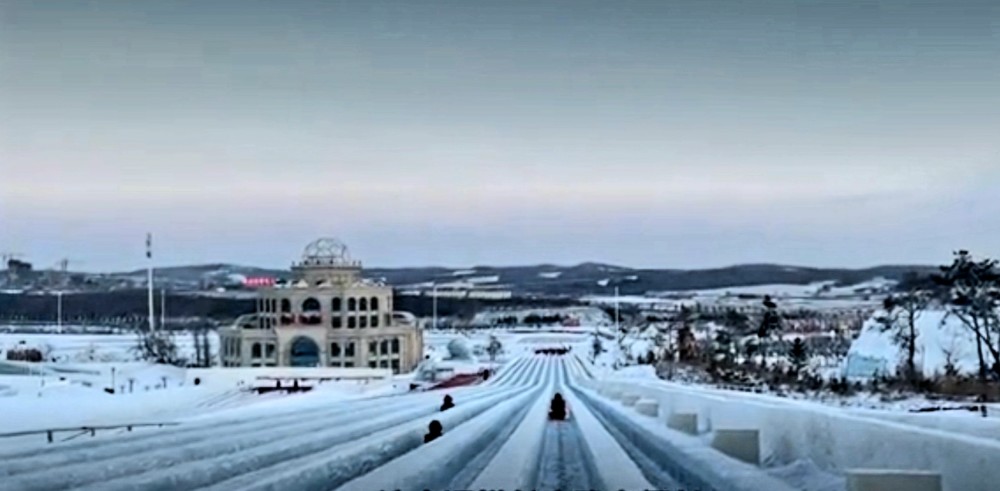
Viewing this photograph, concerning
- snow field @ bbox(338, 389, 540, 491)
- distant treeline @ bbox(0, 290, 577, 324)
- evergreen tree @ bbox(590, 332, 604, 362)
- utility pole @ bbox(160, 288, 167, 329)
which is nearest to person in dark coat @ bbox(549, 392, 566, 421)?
snow field @ bbox(338, 389, 540, 491)

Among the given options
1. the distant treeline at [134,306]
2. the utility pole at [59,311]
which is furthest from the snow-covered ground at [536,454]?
the utility pole at [59,311]

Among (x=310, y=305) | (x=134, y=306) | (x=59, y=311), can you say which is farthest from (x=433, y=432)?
(x=310, y=305)

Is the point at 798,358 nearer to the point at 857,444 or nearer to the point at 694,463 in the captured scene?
the point at 694,463

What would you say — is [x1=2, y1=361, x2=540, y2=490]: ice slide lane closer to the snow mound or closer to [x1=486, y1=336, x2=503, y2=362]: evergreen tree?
the snow mound

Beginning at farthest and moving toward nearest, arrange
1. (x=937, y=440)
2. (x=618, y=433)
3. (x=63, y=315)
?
1. (x=63, y=315)
2. (x=618, y=433)
3. (x=937, y=440)

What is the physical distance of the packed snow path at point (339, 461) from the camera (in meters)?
4.20

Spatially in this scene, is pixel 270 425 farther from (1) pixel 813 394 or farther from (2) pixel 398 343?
(2) pixel 398 343

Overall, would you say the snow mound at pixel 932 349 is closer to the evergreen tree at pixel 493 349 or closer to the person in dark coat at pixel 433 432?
the person in dark coat at pixel 433 432

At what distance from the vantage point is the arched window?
48531 mm

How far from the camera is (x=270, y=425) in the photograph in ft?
27.0

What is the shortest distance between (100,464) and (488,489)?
1.67 metres

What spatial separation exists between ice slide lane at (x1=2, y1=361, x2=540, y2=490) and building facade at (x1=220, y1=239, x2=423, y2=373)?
3921 centimetres

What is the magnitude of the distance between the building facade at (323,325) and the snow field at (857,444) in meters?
42.0

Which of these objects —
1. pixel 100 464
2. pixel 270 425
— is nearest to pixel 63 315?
pixel 270 425
